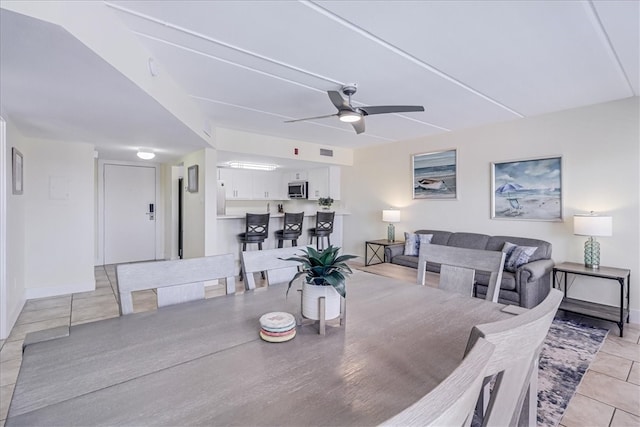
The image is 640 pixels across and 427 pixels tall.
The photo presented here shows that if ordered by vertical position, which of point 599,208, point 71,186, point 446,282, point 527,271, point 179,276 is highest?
point 71,186

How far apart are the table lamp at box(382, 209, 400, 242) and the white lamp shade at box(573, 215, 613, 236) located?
2608mm

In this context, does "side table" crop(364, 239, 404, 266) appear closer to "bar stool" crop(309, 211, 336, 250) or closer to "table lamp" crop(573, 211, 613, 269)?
"bar stool" crop(309, 211, 336, 250)

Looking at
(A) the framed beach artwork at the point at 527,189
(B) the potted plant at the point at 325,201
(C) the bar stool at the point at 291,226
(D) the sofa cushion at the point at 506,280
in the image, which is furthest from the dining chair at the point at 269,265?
(B) the potted plant at the point at 325,201

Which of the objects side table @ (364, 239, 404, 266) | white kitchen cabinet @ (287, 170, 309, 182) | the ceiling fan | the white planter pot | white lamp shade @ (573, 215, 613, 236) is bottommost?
side table @ (364, 239, 404, 266)

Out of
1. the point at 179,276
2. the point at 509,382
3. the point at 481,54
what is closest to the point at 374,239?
the point at 481,54

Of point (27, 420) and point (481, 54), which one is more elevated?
point (481, 54)

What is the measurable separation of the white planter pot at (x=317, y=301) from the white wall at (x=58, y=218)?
4.55 meters

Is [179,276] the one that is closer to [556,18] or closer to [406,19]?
[406,19]

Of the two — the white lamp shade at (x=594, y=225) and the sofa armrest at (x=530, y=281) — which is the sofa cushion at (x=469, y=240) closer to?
the sofa armrest at (x=530, y=281)

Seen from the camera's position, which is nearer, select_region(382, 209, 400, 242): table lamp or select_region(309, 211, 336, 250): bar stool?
select_region(382, 209, 400, 242): table lamp

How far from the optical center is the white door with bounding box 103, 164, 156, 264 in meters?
6.14

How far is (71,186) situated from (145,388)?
4.66 meters

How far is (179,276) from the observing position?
5.21 feet

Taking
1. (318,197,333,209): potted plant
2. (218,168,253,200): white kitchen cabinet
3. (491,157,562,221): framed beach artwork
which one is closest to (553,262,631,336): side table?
(491,157,562,221): framed beach artwork
